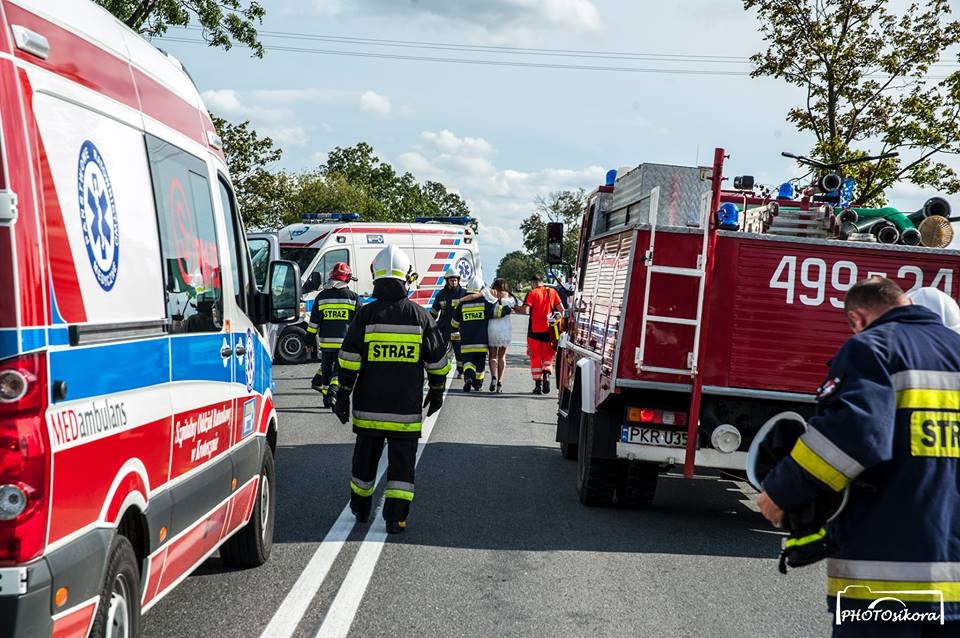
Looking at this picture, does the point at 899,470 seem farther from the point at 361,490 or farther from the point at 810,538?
the point at 361,490

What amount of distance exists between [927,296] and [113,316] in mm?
2695

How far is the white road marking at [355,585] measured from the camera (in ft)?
17.7

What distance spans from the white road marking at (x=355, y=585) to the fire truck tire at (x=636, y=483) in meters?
1.92

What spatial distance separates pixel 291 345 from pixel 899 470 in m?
19.6

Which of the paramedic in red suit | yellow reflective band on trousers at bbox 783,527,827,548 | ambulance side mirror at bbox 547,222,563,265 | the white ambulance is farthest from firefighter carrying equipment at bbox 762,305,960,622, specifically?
the paramedic in red suit

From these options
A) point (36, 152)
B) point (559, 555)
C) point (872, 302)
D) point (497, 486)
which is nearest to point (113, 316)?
point (36, 152)

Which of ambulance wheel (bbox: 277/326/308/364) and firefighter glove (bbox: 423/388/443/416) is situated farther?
ambulance wheel (bbox: 277/326/308/364)

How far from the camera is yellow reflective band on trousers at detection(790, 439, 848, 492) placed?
3.25 m

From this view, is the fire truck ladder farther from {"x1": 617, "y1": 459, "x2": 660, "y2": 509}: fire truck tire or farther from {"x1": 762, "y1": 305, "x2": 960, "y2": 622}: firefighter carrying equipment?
{"x1": 762, "y1": 305, "x2": 960, "y2": 622}: firefighter carrying equipment

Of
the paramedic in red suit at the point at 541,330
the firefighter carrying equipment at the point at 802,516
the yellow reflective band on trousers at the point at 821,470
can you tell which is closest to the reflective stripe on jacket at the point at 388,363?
the firefighter carrying equipment at the point at 802,516

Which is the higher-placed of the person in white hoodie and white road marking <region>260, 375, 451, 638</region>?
the person in white hoodie

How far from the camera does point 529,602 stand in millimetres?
6020

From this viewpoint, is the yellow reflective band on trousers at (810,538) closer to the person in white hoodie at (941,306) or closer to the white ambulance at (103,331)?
the person in white hoodie at (941,306)

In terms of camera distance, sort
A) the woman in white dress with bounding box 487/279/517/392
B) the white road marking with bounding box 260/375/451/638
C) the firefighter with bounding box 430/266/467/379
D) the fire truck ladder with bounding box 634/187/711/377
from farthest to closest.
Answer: the firefighter with bounding box 430/266/467/379, the woman in white dress with bounding box 487/279/517/392, the fire truck ladder with bounding box 634/187/711/377, the white road marking with bounding box 260/375/451/638
